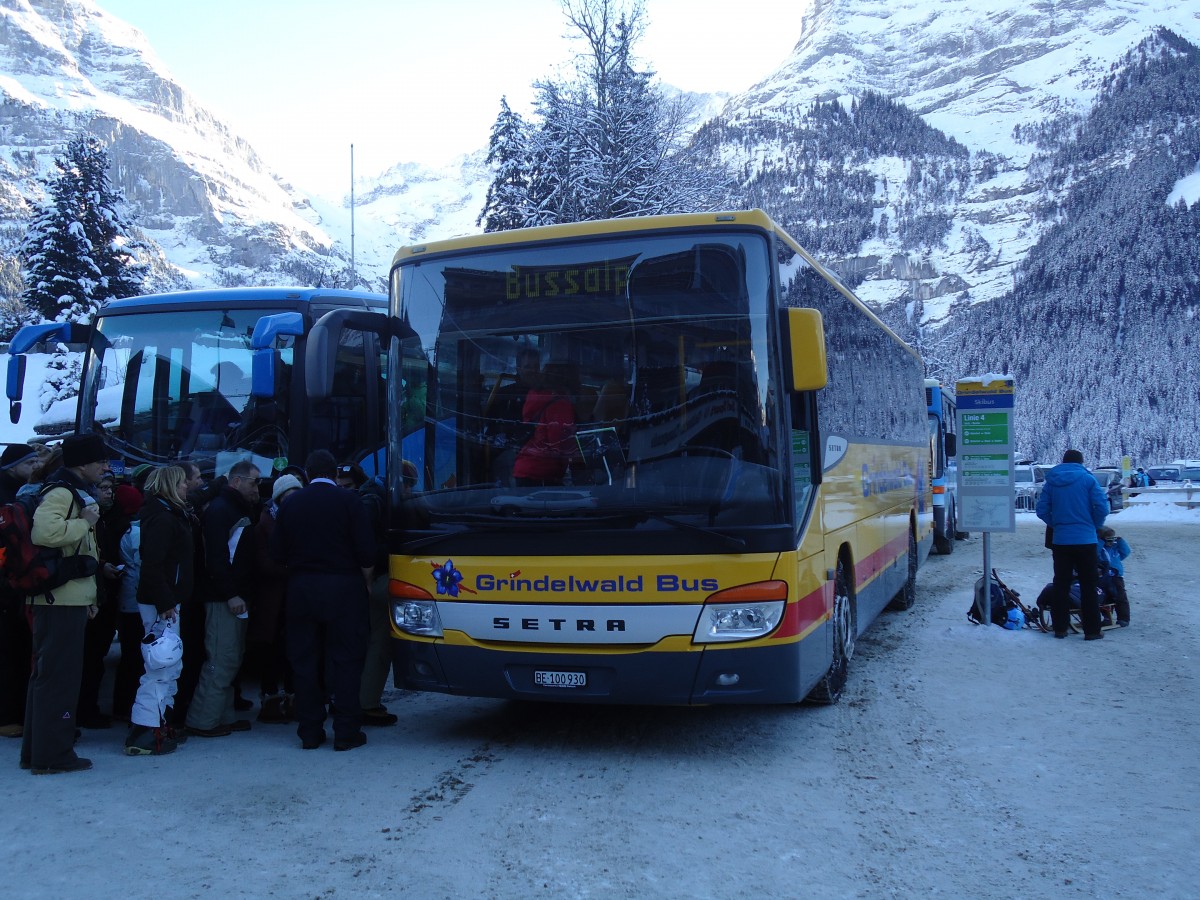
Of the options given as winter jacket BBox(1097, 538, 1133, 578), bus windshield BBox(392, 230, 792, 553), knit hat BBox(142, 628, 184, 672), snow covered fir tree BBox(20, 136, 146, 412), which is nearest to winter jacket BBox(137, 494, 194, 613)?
knit hat BBox(142, 628, 184, 672)

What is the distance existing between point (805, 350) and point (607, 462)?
1.22 m

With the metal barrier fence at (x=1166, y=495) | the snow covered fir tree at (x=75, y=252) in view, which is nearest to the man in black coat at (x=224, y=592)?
the metal barrier fence at (x=1166, y=495)

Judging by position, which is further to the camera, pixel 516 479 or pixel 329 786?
pixel 516 479

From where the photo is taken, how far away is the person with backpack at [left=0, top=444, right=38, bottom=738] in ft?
21.6

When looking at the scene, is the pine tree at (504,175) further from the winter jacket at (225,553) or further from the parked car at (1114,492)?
the winter jacket at (225,553)

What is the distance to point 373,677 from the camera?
23.0 feet

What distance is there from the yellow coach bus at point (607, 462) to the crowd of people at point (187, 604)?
40 centimetres

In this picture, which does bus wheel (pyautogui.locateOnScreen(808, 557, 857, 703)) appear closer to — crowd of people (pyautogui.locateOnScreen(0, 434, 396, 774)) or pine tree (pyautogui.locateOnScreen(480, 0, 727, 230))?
crowd of people (pyautogui.locateOnScreen(0, 434, 396, 774))

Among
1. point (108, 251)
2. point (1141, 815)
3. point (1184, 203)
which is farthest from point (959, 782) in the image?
point (1184, 203)

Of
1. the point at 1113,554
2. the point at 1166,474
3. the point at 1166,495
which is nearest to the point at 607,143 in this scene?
the point at 1113,554

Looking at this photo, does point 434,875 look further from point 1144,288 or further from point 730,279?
point 1144,288

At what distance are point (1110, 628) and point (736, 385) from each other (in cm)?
677

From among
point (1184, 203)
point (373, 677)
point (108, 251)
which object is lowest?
point (373, 677)

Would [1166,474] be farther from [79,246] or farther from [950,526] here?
[79,246]
